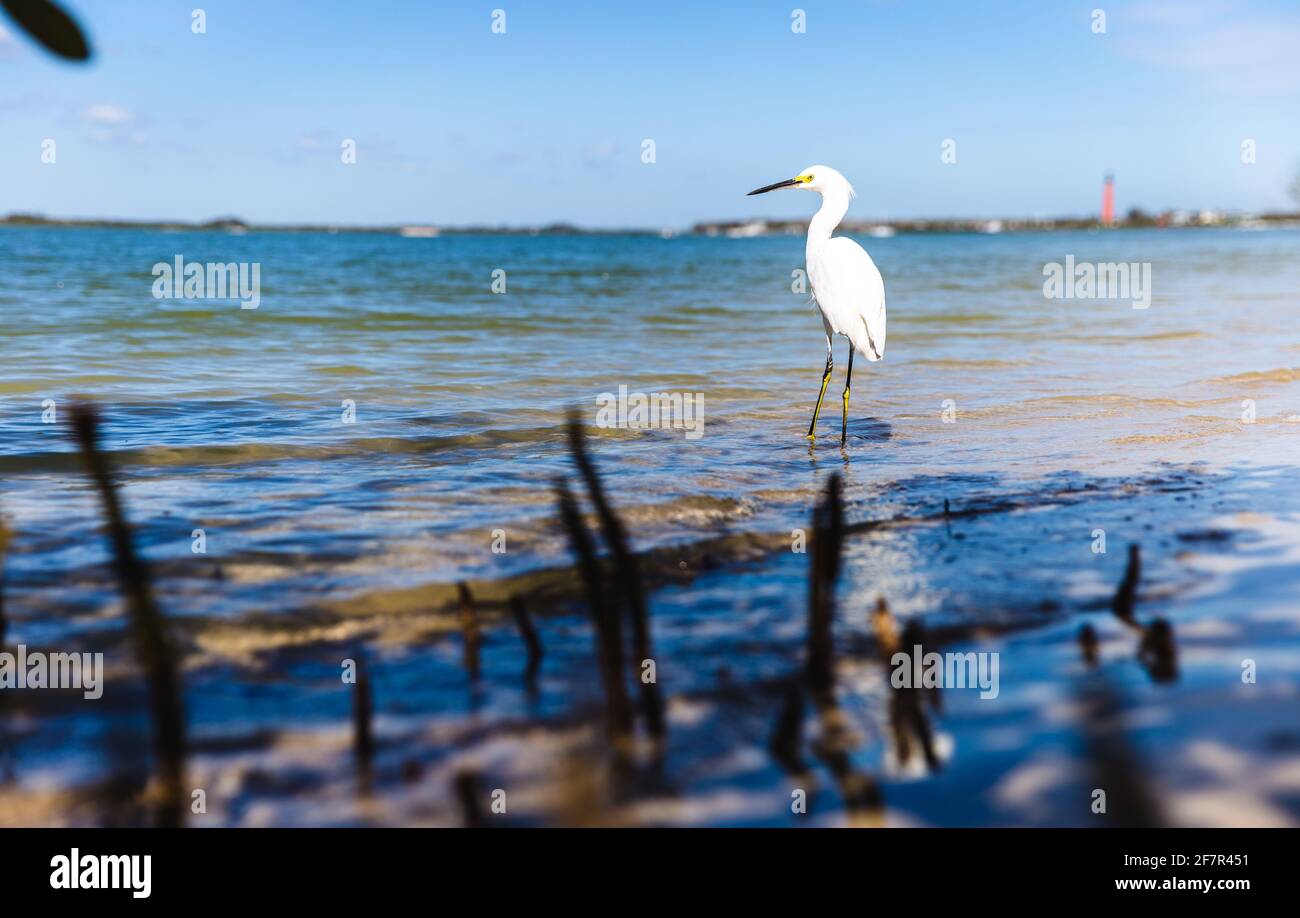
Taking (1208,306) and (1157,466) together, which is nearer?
(1157,466)

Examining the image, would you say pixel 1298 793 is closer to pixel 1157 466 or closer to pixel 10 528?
pixel 1157 466

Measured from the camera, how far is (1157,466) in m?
7.21

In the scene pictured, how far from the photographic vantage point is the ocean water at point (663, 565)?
10.2 feet

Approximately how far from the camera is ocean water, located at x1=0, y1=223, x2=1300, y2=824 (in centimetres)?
312

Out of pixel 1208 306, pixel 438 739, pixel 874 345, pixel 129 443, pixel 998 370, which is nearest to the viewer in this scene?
pixel 438 739

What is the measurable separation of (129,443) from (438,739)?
19.0 feet

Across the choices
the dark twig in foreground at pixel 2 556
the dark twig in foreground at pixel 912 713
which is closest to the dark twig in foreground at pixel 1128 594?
the dark twig in foreground at pixel 912 713

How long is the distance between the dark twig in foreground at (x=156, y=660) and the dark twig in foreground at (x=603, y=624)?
4.27 ft

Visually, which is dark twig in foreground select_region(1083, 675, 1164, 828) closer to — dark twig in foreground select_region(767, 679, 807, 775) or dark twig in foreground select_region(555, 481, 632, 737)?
dark twig in foreground select_region(767, 679, 807, 775)

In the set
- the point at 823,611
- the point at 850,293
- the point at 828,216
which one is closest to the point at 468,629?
the point at 823,611

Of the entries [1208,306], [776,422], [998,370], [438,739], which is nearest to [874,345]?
[776,422]

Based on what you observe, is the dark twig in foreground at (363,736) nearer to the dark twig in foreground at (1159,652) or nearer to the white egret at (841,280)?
the dark twig in foreground at (1159,652)

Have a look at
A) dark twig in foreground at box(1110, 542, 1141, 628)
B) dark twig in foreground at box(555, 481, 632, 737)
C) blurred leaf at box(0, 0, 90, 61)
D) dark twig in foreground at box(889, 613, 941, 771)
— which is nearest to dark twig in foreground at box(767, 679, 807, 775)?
dark twig in foreground at box(889, 613, 941, 771)
